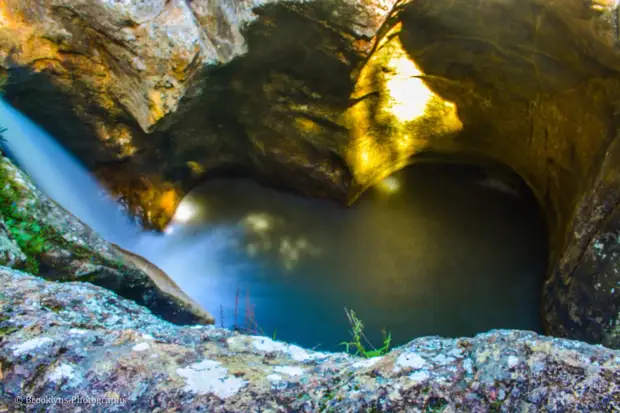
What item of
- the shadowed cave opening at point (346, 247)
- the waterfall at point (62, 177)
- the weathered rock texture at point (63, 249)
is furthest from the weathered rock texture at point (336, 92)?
the weathered rock texture at point (63, 249)

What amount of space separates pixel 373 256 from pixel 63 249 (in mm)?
3162

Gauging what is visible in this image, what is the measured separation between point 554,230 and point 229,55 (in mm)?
3585

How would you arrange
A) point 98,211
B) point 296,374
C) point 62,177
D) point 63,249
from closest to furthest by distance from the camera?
point 296,374 → point 63,249 → point 62,177 → point 98,211

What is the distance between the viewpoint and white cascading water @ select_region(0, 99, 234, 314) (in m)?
4.26

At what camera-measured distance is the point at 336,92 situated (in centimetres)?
466

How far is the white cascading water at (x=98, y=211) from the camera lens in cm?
426

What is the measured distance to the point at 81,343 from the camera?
4.23ft

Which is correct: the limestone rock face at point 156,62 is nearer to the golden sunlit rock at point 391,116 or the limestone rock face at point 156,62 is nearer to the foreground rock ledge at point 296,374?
the golden sunlit rock at point 391,116

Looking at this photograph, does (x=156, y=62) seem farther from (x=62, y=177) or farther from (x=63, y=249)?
(x=63, y=249)

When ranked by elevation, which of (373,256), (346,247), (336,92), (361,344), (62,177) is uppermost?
(336,92)

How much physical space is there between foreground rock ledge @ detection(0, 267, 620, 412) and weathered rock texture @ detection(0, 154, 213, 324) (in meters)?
1.77

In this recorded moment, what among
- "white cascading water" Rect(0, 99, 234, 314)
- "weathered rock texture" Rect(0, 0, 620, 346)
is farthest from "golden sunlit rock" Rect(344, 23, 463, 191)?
"white cascading water" Rect(0, 99, 234, 314)

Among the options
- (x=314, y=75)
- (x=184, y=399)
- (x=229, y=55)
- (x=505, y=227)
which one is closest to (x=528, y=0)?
(x=314, y=75)

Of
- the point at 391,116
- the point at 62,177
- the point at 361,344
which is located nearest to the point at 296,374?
the point at 361,344
